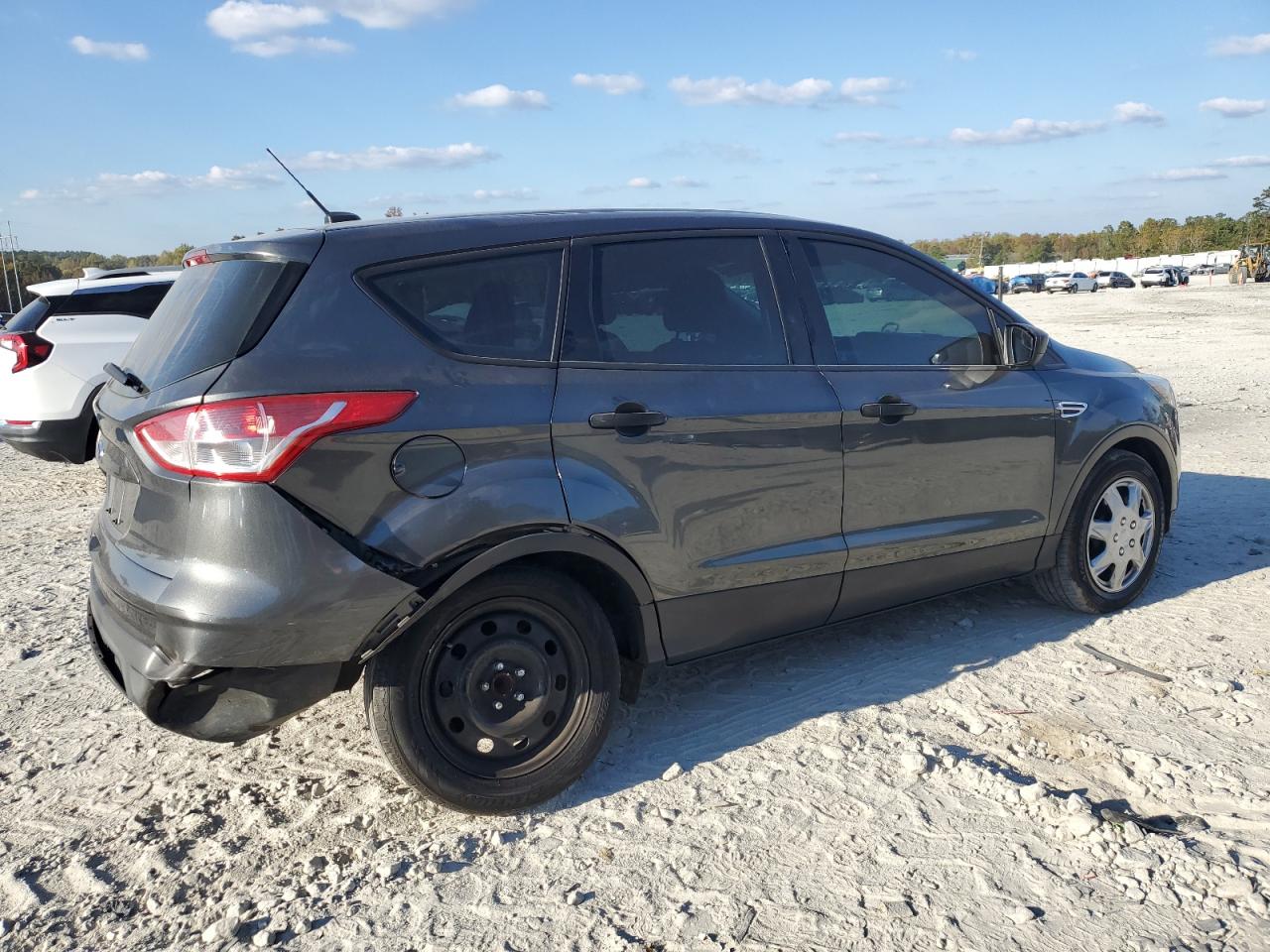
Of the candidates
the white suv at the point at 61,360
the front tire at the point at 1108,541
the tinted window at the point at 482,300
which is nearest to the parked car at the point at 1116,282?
the white suv at the point at 61,360

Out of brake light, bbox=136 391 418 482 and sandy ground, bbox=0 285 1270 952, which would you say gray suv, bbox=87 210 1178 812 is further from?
sandy ground, bbox=0 285 1270 952

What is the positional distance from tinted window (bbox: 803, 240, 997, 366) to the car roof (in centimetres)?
654

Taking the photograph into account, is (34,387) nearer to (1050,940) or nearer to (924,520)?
(924,520)

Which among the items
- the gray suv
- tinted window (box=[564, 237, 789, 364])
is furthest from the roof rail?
tinted window (box=[564, 237, 789, 364])

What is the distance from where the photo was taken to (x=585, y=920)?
281cm

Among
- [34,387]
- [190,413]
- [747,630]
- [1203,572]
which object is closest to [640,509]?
[747,630]

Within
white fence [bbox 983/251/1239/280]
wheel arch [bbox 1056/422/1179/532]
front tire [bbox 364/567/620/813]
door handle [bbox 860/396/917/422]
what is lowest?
front tire [bbox 364/567/620/813]

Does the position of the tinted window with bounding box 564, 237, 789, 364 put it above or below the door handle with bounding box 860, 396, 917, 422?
above

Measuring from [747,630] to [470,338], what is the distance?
151 centimetres

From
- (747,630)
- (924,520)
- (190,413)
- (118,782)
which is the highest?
(190,413)

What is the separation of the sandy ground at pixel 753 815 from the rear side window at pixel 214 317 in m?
1.47

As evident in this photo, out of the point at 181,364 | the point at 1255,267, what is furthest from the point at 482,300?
the point at 1255,267

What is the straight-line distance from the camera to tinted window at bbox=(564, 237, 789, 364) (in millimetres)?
3553

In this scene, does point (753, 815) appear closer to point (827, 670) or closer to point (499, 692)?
point (499, 692)
